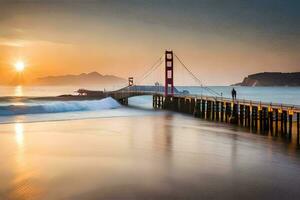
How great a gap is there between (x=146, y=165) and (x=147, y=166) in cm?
19

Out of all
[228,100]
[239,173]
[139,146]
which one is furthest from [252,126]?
[239,173]

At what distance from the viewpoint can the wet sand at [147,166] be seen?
465 inches

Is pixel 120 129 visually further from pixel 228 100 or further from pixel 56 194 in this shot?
pixel 56 194

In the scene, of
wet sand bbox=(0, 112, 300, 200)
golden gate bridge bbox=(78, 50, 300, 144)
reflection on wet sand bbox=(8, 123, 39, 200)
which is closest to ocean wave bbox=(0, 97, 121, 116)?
golden gate bridge bbox=(78, 50, 300, 144)

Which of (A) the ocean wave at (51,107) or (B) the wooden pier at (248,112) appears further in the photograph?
(A) the ocean wave at (51,107)

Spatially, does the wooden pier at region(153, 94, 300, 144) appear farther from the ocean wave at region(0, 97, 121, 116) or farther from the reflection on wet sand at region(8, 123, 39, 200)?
the reflection on wet sand at region(8, 123, 39, 200)

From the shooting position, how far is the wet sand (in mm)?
11820

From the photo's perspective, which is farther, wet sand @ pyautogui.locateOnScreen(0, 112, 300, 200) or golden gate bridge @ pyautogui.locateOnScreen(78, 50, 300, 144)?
golden gate bridge @ pyautogui.locateOnScreen(78, 50, 300, 144)

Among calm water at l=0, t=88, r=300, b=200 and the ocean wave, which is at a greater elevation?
the ocean wave

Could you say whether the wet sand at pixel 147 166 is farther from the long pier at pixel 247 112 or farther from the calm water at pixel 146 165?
the long pier at pixel 247 112

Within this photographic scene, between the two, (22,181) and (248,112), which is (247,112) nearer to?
(248,112)

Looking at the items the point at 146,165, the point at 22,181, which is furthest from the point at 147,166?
the point at 22,181

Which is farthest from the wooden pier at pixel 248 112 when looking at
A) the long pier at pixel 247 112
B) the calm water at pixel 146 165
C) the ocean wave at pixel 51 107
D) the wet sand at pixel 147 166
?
the ocean wave at pixel 51 107

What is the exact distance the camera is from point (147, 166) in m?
15.6
